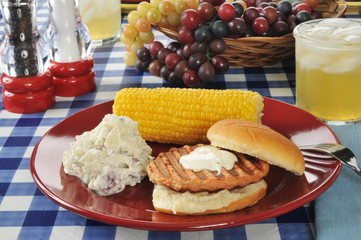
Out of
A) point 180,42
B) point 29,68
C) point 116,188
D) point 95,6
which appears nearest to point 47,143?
point 116,188

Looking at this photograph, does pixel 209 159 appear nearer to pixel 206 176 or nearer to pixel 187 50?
pixel 206 176

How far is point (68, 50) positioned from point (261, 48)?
29.2 inches

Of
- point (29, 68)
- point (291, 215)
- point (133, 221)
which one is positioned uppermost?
point (29, 68)

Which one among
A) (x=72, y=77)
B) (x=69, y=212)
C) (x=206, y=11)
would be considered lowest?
(x=69, y=212)

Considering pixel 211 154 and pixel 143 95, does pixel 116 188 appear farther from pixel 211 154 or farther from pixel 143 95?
pixel 143 95

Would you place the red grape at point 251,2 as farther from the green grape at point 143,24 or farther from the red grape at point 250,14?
the green grape at point 143,24

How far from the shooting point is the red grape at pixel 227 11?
1.75 m

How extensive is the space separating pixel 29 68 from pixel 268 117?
33.0 inches

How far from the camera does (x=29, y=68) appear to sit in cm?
170

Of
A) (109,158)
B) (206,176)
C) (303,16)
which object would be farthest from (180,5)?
(206,176)

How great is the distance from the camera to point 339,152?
1.25 m

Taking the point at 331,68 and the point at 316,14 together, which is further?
the point at 316,14

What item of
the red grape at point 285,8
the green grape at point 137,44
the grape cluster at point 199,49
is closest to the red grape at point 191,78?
the grape cluster at point 199,49

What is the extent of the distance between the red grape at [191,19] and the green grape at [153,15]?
188 millimetres
